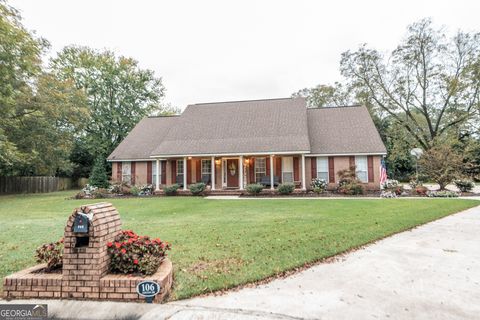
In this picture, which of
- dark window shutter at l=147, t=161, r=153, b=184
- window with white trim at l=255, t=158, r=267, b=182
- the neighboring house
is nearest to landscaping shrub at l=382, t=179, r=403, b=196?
the neighboring house

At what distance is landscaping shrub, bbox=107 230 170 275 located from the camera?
3.41 metres

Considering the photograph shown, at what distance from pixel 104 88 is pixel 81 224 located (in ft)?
101

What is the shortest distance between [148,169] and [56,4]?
1070cm

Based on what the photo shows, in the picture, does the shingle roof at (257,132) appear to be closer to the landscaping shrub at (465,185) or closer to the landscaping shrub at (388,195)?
the landscaping shrub at (388,195)

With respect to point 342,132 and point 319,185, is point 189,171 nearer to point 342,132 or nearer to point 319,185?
point 319,185

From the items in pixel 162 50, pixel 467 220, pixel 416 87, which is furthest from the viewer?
pixel 162 50

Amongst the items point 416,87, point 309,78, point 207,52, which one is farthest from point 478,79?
point 207,52

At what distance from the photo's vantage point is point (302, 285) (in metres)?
3.64

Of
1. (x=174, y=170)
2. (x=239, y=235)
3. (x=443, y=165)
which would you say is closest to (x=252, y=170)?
(x=174, y=170)

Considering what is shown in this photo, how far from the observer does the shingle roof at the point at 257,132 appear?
17.2 m

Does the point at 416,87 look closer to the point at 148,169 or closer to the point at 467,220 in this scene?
the point at 467,220

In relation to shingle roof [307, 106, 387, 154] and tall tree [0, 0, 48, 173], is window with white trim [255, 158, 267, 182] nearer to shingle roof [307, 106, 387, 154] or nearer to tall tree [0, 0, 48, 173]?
shingle roof [307, 106, 387, 154]

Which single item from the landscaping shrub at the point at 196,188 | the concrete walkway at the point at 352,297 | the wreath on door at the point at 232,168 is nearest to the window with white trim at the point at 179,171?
the landscaping shrub at the point at 196,188

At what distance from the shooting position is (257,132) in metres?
18.6
